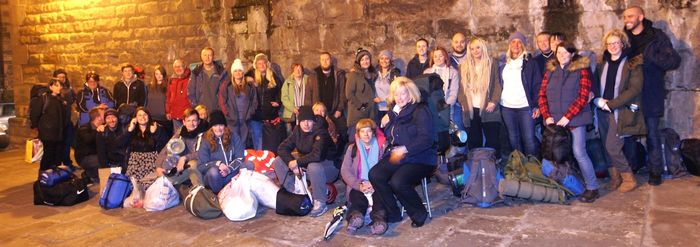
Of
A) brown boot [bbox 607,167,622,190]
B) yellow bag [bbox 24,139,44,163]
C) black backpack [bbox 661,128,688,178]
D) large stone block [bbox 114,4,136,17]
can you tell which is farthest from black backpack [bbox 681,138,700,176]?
large stone block [bbox 114,4,136,17]

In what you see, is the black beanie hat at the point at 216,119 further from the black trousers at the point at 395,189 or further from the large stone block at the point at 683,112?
the large stone block at the point at 683,112

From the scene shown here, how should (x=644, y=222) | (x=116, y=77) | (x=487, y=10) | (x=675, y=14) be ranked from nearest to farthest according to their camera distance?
1. (x=644, y=222)
2. (x=675, y=14)
3. (x=487, y=10)
4. (x=116, y=77)

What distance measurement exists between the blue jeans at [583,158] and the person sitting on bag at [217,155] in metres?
3.11

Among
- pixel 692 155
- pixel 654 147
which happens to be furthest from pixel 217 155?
pixel 692 155

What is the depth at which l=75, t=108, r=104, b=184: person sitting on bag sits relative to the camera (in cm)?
727

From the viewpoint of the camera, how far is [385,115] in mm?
5344

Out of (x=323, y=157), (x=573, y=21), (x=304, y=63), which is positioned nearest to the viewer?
(x=323, y=157)

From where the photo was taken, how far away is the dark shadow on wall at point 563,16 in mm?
6336

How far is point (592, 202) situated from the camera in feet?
17.0

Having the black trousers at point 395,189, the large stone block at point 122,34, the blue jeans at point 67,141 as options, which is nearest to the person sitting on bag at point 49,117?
the blue jeans at point 67,141

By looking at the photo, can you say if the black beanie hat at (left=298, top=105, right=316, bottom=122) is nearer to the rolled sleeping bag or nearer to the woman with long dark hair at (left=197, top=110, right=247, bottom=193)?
the woman with long dark hair at (left=197, top=110, right=247, bottom=193)

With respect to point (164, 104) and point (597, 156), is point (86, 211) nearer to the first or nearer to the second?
point (164, 104)

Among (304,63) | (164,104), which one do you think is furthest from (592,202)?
(164,104)

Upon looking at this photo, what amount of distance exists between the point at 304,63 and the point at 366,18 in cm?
121
